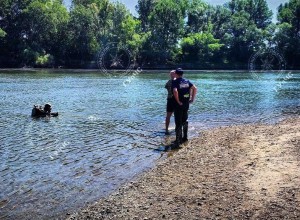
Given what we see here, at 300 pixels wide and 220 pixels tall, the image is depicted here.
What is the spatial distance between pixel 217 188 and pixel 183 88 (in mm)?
5275

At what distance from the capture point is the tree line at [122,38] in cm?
10256

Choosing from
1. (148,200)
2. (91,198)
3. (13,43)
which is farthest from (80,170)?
(13,43)

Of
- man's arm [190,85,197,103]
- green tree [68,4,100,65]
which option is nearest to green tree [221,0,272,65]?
green tree [68,4,100,65]

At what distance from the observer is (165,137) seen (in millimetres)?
14820

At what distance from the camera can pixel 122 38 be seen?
107500 millimetres

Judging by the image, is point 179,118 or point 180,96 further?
point 179,118

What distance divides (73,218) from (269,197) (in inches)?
148

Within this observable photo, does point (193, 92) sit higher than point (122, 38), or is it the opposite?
point (122, 38)

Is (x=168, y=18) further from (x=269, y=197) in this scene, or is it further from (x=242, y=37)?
(x=269, y=197)

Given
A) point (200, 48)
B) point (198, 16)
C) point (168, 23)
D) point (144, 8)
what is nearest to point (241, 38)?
point (200, 48)

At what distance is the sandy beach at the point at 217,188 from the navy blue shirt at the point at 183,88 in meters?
1.91

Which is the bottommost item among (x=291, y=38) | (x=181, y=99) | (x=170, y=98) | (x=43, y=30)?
(x=170, y=98)

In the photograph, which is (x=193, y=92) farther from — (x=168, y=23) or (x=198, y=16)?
(x=198, y=16)

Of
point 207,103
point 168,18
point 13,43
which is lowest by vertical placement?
point 207,103
